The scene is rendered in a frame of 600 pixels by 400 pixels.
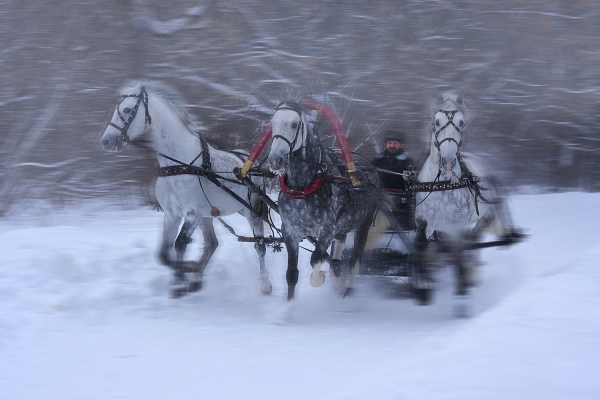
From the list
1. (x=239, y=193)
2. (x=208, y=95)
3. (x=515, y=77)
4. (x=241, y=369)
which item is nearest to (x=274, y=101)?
(x=208, y=95)

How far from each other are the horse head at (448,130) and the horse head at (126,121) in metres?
2.88

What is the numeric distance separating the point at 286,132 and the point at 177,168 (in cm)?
165

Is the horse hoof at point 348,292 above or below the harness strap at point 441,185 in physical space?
below

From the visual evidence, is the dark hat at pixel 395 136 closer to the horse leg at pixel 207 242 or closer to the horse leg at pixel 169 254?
the horse leg at pixel 207 242

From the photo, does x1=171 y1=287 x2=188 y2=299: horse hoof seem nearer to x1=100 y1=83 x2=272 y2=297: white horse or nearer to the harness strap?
x1=100 y1=83 x2=272 y2=297: white horse

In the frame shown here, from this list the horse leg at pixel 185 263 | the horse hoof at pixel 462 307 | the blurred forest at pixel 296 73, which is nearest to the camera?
the horse hoof at pixel 462 307

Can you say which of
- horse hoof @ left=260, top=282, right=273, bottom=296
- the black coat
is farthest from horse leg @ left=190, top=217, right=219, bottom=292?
the black coat

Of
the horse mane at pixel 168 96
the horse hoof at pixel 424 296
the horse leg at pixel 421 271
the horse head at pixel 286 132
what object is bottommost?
the horse hoof at pixel 424 296

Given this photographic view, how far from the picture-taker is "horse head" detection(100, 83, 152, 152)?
22.5 ft

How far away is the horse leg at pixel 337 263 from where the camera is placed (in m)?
7.05

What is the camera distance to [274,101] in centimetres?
1386

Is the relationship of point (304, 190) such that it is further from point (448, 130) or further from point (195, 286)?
point (195, 286)

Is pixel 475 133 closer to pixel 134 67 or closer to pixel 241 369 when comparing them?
pixel 134 67

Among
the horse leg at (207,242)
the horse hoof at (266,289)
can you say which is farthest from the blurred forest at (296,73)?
the horse hoof at (266,289)
